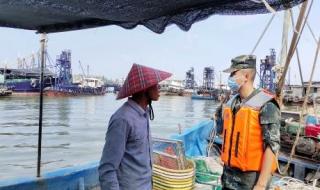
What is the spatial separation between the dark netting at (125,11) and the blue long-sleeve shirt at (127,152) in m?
1.34

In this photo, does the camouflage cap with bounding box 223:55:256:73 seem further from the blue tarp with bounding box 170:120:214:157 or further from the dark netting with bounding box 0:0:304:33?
the blue tarp with bounding box 170:120:214:157

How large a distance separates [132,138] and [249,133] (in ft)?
2.99

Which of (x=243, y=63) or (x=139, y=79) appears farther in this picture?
(x=243, y=63)

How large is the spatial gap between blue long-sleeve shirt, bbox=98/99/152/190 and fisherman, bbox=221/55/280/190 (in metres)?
0.72

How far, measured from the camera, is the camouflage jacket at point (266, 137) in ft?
9.12

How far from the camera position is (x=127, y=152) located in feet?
8.23

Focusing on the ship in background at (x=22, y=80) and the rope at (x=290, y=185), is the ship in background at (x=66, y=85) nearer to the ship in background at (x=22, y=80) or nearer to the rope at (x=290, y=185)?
the ship in background at (x=22, y=80)

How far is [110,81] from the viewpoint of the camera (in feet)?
404

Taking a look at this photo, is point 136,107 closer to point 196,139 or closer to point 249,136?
point 249,136

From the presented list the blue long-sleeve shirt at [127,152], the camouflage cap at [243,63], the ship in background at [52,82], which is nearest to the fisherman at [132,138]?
the blue long-sleeve shirt at [127,152]

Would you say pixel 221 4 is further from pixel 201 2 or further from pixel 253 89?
pixel 253 89

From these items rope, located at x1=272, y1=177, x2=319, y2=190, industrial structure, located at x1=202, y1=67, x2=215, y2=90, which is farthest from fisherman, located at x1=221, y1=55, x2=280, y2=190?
A: industrial structure, located at x1=202, y1=67, x2=215, y2=90

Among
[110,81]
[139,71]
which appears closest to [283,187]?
[139,71]

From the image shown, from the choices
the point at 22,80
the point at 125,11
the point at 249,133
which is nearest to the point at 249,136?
the point at 249,133
